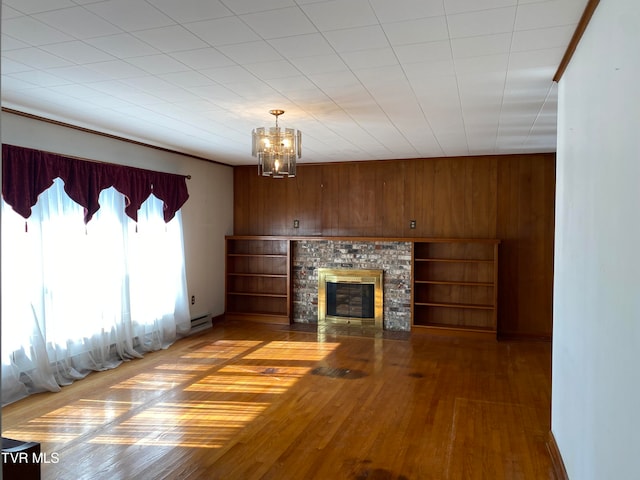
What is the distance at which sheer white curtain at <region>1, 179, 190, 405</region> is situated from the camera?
171 inches

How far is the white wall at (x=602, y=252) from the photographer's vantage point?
64.8 inches

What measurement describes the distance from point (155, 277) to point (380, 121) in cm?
348

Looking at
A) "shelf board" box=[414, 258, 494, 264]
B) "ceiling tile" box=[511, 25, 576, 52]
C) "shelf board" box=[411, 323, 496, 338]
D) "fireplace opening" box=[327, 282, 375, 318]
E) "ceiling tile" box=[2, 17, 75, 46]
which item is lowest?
"shelf board" box=[411, 323, 496, 338]

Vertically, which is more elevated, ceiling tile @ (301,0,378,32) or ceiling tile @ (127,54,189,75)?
ceiling tile @ (301,0,378,32)

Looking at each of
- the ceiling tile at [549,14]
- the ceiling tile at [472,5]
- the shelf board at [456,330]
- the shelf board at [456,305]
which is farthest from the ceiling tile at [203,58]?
the shelf board at [456,330]

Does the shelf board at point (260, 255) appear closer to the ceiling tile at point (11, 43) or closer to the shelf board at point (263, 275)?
the shelf board at point (263, 275)

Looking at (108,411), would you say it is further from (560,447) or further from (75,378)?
(560,447)

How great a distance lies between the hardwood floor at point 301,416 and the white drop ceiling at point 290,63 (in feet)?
8.40

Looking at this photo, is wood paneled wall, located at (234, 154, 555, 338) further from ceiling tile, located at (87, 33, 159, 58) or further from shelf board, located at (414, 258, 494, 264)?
ceiling tile, located at (87, 33, 159, 58)

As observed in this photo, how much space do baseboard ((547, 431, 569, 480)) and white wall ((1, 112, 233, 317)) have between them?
5.02 meters

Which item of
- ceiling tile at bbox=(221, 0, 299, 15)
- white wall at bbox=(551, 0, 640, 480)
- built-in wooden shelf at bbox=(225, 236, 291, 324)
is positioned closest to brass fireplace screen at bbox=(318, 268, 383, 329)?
built-in wooden shelf at bbox=(225, 236, 291, 324)

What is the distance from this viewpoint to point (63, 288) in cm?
488

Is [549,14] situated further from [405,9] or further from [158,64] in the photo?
[158,64]

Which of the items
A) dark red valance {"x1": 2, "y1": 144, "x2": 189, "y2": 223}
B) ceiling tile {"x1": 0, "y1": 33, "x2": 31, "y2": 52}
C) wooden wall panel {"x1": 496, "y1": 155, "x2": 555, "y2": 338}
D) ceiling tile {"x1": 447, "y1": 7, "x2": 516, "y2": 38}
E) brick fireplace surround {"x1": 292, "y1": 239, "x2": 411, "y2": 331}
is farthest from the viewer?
brick fireplace surround {"x1": 292, "y1": 239, "x2": 411, "y2": 331}
